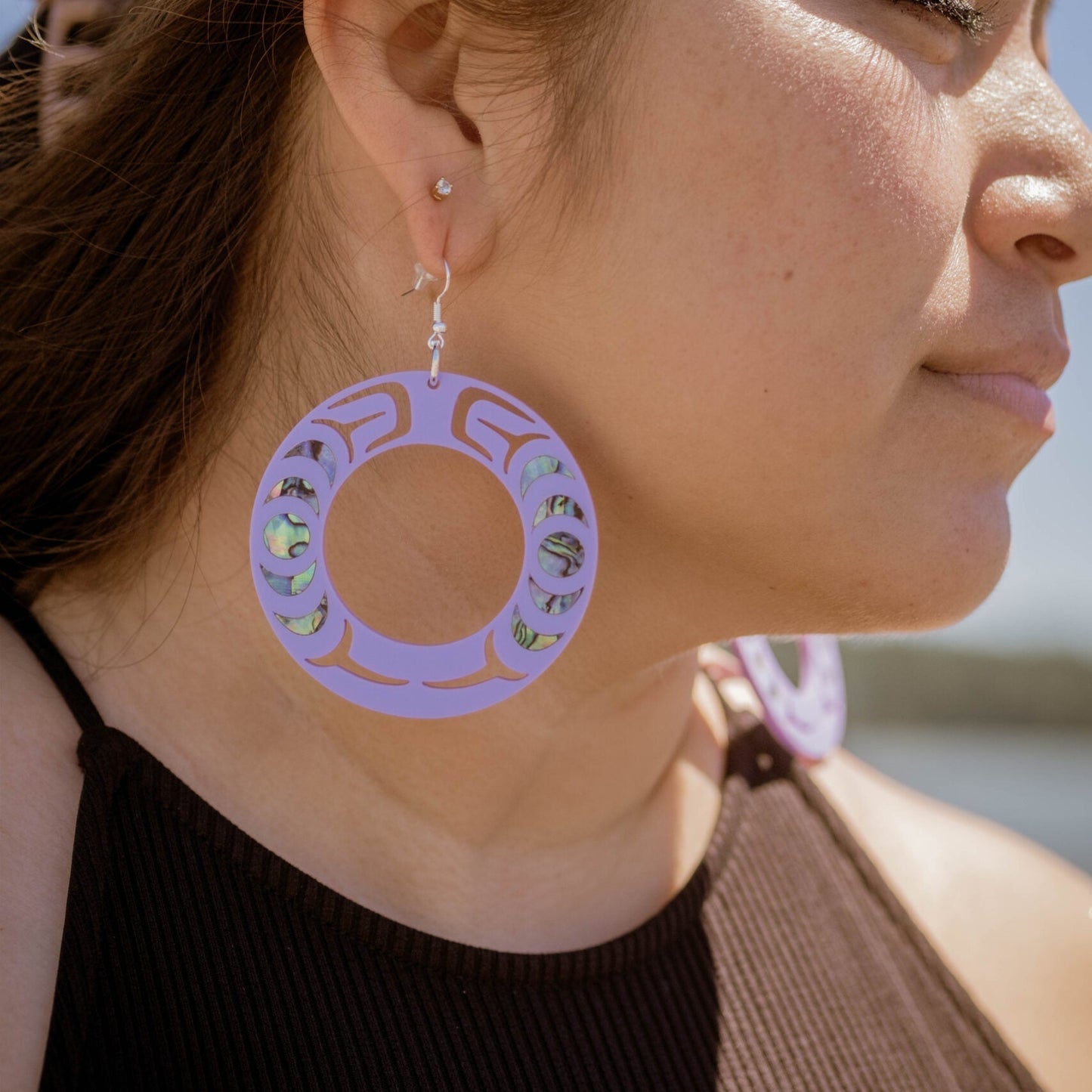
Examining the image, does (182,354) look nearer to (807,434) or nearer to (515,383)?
(515,383)

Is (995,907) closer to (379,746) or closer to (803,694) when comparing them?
(803,694)

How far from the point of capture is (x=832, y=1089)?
140cm

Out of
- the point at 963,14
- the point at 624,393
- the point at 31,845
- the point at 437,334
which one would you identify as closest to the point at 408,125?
the point at 437,334

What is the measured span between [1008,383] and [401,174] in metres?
0.74

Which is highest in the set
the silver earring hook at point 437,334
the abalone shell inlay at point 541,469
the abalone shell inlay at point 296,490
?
the silver earring hook at point 437,334

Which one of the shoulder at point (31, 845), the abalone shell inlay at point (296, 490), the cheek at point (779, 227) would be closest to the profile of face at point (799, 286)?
the cheek at point (779, 227)

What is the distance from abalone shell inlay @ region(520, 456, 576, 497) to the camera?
1196 mm

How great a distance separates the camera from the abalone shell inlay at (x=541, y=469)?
3.92ft

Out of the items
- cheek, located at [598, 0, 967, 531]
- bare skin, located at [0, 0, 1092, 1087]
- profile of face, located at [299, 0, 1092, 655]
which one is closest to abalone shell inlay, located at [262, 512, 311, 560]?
bare skin, located at [0, 0, 1092, 1087]

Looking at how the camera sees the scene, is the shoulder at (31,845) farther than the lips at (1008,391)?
No

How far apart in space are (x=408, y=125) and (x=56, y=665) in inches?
29.4

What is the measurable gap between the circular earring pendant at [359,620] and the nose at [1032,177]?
55 cm

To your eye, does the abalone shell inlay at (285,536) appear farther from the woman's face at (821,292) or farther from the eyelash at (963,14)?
the eyelash at (963,14)

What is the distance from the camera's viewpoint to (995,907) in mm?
1845
